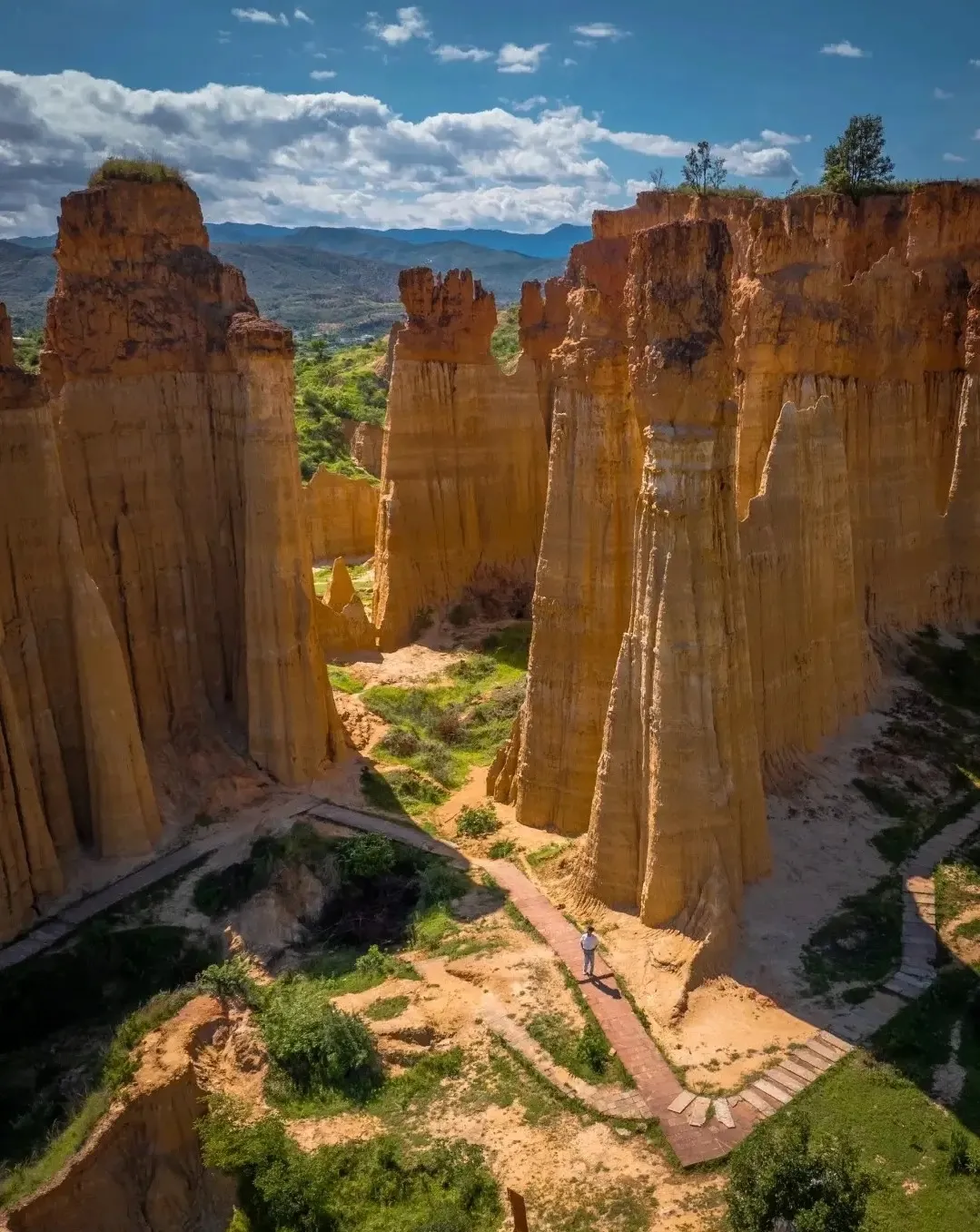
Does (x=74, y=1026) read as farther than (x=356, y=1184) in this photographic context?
Yes

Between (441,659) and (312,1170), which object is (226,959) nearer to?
(312,1170)

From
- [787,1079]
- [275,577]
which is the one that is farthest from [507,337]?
[787,1079]

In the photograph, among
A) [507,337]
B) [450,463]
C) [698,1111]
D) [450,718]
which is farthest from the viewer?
[507,337]

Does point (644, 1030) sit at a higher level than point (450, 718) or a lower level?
higher

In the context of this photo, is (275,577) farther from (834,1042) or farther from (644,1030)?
(834,1042)

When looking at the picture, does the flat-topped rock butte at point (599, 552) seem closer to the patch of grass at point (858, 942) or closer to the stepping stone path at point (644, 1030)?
the stepping stone path at point (644, 1030)

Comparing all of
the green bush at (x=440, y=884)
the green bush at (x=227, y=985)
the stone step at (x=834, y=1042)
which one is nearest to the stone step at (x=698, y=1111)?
the stone step at (x=834, y=1042)
